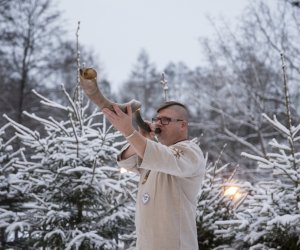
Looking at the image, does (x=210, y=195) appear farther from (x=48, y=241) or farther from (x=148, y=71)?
(x=148, y=71)

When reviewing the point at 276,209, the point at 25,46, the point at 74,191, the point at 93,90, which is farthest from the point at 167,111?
the point at 25,46

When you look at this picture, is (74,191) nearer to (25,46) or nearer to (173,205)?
(173,205)

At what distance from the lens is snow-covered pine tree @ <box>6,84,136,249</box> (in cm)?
464

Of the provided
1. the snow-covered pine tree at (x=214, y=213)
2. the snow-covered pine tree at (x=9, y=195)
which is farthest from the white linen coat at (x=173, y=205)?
the snow-covered pine tree at (x=9, y=195)

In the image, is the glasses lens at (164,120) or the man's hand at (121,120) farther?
the glasses lens at (164,120)

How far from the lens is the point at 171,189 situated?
2.42 meters

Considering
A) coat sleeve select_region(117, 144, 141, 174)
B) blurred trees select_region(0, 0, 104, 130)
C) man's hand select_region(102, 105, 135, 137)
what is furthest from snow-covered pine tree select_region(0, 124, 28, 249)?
blurred trees select_region(0, 0, 104, 130)

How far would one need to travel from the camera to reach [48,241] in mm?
4633

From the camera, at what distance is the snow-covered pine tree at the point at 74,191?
4641 millimetres

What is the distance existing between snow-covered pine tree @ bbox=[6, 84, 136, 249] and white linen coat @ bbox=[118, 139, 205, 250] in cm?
221

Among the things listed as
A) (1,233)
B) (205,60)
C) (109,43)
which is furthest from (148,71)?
(109,43)

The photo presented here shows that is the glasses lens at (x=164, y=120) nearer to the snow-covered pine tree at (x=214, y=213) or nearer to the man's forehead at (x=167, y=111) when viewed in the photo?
the man's forehead at (x=167, y=111)

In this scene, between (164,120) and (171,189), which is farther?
(164,120)

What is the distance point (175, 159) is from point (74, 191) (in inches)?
108
